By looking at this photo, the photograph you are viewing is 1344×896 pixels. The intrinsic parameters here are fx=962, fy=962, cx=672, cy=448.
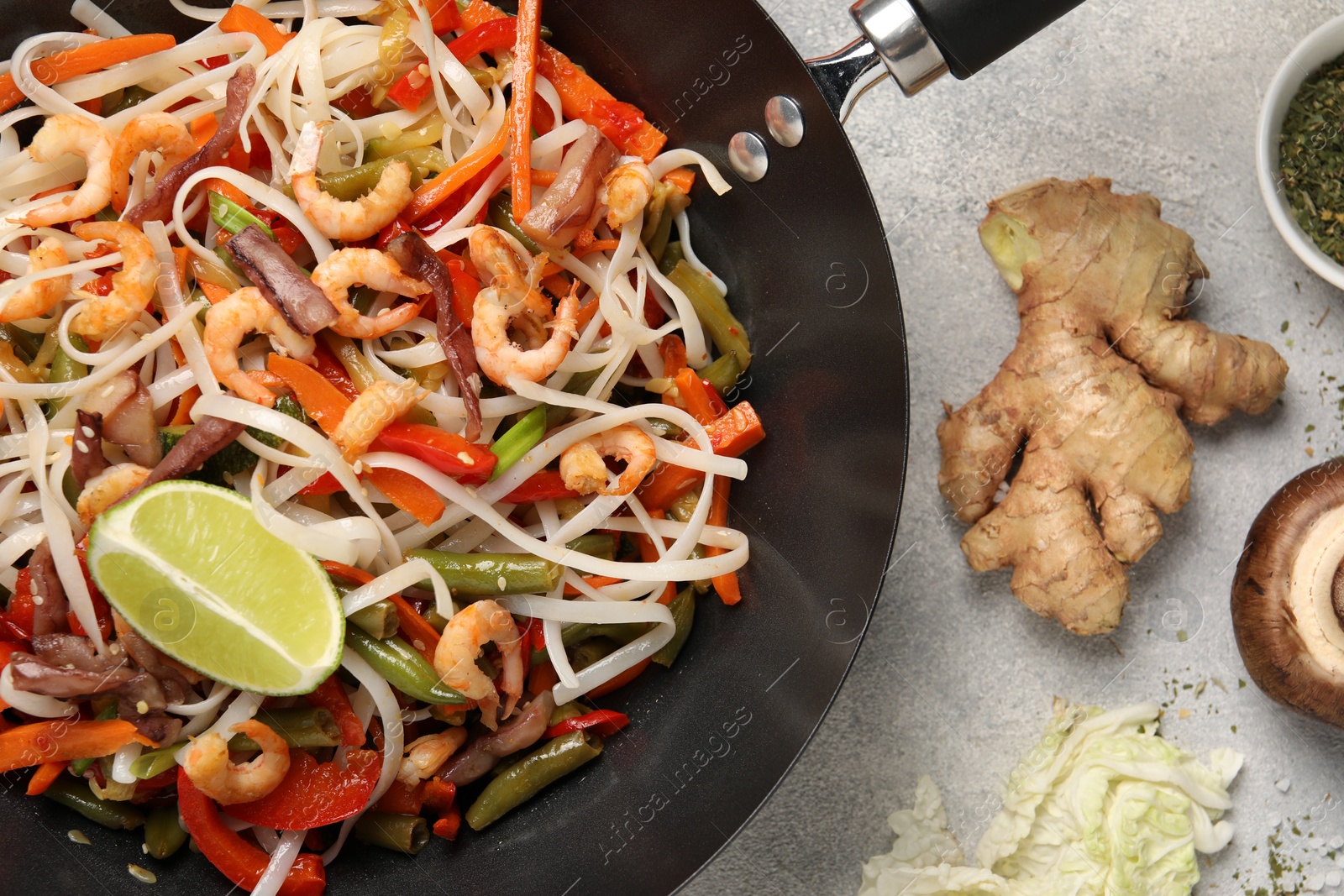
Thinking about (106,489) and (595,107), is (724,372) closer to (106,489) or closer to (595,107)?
(595,107)

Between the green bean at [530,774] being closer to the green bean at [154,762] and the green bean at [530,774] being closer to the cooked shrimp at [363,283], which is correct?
the green bean at [154,762]

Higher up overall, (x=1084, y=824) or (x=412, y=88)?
(x=412, y=88)

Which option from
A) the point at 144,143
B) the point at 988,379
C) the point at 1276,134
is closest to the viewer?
the point at 144,143

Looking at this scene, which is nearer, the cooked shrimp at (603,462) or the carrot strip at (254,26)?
the cooked shrimp at (603,462)

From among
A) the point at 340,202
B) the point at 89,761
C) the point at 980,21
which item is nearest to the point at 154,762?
the point at 89,761

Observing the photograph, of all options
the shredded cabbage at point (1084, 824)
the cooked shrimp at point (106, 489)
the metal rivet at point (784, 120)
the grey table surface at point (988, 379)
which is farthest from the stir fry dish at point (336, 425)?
the shredded cabbage at point (1084, 824)

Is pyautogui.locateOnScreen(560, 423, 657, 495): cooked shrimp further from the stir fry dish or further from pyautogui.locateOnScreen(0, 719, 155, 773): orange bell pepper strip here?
pyautogui.locateOnScreen(0, 719, 155, 773): orange bell pepper strip

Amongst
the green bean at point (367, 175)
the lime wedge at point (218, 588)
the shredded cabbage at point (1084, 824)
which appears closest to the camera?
the lime wedge at point (218, 588)

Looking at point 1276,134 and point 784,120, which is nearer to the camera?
point 784,120
